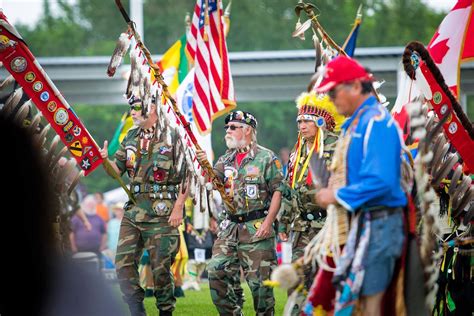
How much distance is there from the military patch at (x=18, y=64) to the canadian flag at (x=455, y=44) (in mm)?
4296

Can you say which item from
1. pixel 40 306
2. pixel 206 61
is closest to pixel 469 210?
pixel 206 61

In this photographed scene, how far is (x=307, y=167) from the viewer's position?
30.5 ft

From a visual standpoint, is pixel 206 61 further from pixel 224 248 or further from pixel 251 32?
pixel 251 32

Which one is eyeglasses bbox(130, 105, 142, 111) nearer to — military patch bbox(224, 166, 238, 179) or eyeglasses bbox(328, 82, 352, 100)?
military patch bbox(224, 166, 238, 179)

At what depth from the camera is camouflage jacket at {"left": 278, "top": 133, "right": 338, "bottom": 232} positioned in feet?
30.1

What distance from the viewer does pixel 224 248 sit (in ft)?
30.6

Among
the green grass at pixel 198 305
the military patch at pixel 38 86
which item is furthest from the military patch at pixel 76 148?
the green grass at pixel 198 305

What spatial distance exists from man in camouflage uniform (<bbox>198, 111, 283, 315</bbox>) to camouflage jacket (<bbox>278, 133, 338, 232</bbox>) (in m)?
0.15

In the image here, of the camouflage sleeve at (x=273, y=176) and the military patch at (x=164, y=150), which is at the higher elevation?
the military patch at (x=164, y=150)

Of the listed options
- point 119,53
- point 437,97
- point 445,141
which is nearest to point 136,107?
Answer: point 119,53

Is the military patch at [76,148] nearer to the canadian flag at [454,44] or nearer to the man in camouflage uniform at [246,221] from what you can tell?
Result: the man in camouflage uniform at [246,221]

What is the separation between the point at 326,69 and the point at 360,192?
2.82 ft

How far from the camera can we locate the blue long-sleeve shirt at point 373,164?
5.64 m

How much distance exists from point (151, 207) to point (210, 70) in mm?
3306
